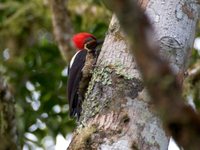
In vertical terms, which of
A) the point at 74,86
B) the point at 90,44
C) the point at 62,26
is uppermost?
the point at 62,26

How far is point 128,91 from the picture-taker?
1.89 metres

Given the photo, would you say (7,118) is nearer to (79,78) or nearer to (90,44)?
(79,78)

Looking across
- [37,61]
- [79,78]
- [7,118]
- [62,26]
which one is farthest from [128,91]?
[37,61]

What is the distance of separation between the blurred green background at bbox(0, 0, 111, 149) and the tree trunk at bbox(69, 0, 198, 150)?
72.8 inches

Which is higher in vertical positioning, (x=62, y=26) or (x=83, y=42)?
(x=62, y=26)

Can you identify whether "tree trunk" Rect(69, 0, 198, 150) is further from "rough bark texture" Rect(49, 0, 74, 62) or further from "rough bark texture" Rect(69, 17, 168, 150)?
"rough bark texture" Rect(49, 0, 74, 62)

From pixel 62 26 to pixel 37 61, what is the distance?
52cm

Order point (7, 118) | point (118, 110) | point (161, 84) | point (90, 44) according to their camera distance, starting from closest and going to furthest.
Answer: point (161, 84), point (118, 110), point (7, 118), point (90, 44)

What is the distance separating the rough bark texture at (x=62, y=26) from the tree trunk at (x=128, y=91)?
1931mm

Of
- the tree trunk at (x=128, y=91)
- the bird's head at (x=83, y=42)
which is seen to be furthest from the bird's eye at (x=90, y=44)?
the tree trunk at (x=128, y=91)

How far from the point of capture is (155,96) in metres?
0.50

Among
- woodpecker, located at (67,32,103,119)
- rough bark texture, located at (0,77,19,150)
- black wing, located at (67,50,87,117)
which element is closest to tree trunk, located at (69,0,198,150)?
rough bark texture, located at (0,77,19,150)

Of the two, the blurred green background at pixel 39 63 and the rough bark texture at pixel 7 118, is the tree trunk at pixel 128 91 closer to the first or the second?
the rough bark texture at pixel 7 118

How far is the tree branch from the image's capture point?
1.63ft
